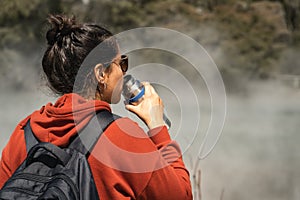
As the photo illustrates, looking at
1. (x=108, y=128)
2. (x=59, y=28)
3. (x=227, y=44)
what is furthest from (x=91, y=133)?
(x=227, y=44)

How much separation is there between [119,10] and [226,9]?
1075 millimetres

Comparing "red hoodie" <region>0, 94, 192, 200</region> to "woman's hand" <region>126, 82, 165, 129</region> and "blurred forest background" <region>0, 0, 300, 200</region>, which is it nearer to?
"woman's hand" <region>126, 82, 165, 129</region>

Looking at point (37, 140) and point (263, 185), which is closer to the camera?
point (37, 140)

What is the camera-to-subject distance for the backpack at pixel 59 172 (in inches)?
22.6

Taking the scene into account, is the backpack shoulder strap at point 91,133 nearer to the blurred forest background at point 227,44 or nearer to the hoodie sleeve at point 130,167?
the hoodie sleeve at point 130,167

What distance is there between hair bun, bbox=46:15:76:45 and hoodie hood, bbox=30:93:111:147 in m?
0.07

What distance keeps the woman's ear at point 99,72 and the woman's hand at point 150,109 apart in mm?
44

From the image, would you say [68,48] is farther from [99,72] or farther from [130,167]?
[130,167]

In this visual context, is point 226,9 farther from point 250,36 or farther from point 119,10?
point 119,10

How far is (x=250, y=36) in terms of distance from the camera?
5387 mm

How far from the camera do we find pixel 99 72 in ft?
2.14

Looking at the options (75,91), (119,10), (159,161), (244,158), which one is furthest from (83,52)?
(119,10)

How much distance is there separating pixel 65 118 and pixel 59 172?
2.6 inches

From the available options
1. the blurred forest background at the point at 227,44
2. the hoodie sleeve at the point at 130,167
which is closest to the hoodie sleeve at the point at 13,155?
the hoodie sleeve at the point at 130,167
